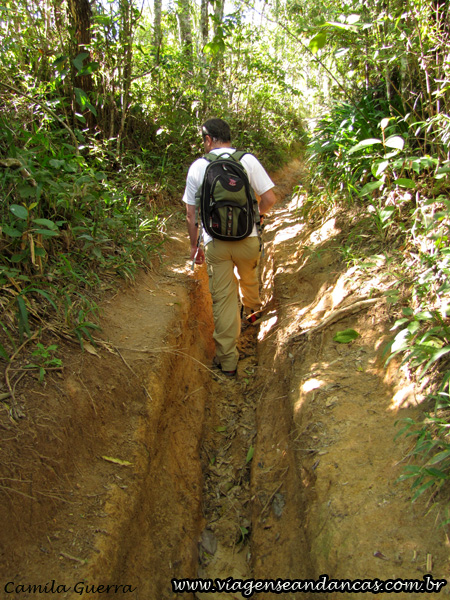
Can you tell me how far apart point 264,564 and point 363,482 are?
35.7 inches

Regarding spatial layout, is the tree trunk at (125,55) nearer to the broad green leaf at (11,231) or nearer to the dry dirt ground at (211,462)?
the dry dirt ground at (211,462)

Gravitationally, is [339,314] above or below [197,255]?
below

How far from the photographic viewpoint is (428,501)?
1.88 m

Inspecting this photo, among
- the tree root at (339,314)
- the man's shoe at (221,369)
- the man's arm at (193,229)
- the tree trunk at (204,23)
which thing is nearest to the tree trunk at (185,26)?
the tree trunk at (204,23)

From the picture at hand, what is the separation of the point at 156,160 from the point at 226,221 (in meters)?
3.28

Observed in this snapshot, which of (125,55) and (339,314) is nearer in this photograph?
(339,314)

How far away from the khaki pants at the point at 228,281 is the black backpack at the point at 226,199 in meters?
0.20

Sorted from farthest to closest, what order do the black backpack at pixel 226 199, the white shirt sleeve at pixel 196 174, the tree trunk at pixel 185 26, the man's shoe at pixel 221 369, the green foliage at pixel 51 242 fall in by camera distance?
1. the tree trunk at pixel 185 26
2. the man's shoe at pixel 221 369
3. the white shirt sleeve at pixel 196 174
4. the black backpack at pixel 226 199
5. the green foliage at pixel 51 242

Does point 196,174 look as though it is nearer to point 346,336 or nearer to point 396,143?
point 396,143

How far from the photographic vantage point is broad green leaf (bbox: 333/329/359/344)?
3.13 m

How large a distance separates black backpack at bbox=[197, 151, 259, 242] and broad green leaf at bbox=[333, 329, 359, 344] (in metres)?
1.20

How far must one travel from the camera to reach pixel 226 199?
340 cm

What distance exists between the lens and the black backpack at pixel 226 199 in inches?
133

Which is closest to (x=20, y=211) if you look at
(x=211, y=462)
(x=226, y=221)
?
(x=226, y=221)
